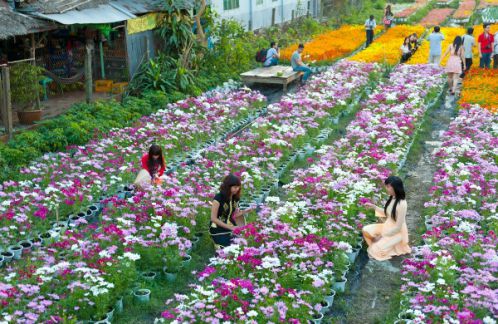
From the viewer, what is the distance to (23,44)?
55.5ft

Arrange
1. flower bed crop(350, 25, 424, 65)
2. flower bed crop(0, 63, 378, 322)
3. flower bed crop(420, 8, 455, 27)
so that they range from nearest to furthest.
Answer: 1. flower bed crop(0, 63, 378, 322)
2. flower bed crop(350, 25, 424, 65)
3. flower bed crop(420, 8, 455, 27)

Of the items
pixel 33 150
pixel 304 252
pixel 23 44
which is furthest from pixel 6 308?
pixel 23 44

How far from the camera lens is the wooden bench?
1948cm

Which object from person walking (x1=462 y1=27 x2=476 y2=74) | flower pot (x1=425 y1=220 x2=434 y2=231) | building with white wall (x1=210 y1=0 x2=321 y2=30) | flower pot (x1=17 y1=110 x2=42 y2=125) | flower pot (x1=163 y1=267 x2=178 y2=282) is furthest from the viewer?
building with white wall (x1=210 y1=0 x2=321 y2=30)

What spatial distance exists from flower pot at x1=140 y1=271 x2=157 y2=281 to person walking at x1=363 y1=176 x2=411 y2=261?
309 cm

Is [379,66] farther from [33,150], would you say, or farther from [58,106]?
[33,150]

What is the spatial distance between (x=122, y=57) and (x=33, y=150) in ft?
28.0

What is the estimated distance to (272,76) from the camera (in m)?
19.5

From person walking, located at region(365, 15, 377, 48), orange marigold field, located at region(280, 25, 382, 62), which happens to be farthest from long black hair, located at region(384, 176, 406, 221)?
person walking, located at region(365, 15, 377, 48)

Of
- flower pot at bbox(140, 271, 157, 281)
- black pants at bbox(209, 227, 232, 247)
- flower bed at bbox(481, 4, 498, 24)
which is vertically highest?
flower bed at bbox(481, 4, 498, 24)

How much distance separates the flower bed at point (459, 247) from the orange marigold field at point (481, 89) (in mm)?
4298

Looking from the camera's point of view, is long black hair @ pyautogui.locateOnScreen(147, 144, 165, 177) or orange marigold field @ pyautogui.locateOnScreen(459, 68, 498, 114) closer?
long black hair @ pyautogui.locateOnScreen(147, 144, 165, 177)

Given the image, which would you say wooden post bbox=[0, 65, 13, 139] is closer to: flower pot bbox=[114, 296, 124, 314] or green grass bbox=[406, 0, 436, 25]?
flower pot bbox=[114, 296, 124, 314]

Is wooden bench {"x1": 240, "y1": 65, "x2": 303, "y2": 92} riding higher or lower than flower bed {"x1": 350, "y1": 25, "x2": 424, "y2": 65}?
lower
